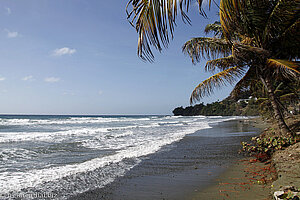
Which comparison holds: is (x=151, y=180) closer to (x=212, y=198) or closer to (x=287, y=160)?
(x=212, y=198)

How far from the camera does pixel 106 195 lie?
3.95 metres

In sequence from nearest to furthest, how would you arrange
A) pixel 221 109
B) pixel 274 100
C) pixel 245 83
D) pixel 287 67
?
pixel 287 67 → pixel 274 100 → pixel 245 83 → pixel 221 109

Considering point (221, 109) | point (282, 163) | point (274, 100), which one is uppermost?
point (274, 100)

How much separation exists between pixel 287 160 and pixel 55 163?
690cm

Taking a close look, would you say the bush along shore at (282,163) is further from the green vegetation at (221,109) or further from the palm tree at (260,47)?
the green vegetation at (221,109)

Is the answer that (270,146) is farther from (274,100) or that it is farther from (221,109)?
(221,109)

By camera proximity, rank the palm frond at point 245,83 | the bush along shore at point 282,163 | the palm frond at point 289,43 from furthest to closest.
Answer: the palm frond at point 245,83
the palm frond at point 289,43
the bush along shore at point 282,163

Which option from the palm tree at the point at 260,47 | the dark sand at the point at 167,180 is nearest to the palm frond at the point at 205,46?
the palm tree at the point at 260,47

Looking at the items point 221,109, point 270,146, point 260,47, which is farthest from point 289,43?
point 221,109

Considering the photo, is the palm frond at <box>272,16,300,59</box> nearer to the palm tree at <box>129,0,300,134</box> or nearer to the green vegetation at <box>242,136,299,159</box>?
the palm tree at <box>129,0,300,134</box>

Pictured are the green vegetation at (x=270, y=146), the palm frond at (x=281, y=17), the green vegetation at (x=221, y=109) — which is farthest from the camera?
the green vegetation at (x=221, y=109)

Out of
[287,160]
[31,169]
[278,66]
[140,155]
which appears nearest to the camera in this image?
[287,160]

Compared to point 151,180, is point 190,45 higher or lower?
higher

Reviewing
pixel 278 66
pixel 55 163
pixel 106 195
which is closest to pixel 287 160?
pixel 278 66
